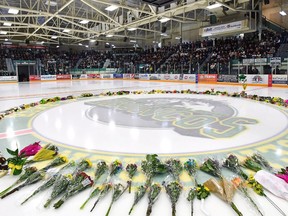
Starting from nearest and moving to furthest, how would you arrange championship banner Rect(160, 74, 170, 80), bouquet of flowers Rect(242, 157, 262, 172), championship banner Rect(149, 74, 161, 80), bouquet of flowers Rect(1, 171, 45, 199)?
bouquet of flowers Rect(1, 171, 45, 199)
bouquet of flowers Rect(242, 157, 262, 172)
championship banner Rect(160, 74, 170, 80)
championship banner Rect(149, 74, 161, 80)

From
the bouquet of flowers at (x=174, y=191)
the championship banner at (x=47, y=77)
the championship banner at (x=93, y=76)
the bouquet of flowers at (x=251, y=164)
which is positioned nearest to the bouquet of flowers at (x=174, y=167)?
the bouquet of flowers at (x=174, y=191)

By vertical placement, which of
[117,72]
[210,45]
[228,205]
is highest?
[210,45]

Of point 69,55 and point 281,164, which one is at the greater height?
point 69,55

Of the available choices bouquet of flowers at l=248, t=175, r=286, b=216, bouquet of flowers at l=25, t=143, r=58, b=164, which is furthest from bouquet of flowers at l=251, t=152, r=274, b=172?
bouquet of flowers at l=25, t=143, r=58, b=164

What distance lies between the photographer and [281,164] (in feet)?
12.0

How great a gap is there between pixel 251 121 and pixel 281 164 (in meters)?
2.98

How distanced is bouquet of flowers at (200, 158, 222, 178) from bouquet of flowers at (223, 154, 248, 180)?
0.15m

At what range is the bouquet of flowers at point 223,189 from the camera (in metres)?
2.79

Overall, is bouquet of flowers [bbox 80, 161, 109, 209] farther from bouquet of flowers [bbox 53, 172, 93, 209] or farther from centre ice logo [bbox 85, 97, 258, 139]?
centre ice logo [bbox 85, 97, 258, 139]

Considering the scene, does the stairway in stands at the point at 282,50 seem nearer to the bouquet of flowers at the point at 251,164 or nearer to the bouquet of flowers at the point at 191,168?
the bouquet of flowers at the point at 251,164

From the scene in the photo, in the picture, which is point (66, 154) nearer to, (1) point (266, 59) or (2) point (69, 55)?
(1) point (266, 59)

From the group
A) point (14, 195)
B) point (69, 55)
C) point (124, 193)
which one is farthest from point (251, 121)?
point (69, 55)

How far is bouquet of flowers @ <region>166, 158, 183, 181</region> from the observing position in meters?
3.35

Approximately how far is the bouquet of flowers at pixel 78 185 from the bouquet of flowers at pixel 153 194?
32.7 inches
